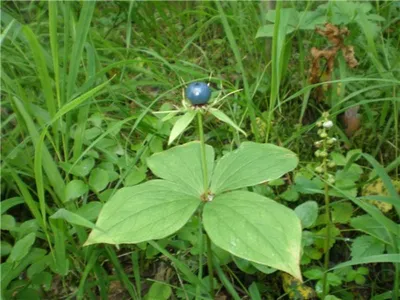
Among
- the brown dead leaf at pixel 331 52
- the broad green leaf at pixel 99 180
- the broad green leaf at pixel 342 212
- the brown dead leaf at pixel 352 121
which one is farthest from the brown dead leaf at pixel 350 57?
the broad green leaf at pixel 99 180

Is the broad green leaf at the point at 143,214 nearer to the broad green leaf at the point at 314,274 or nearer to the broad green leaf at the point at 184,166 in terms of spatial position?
the broad green leaf at the point at 184,166

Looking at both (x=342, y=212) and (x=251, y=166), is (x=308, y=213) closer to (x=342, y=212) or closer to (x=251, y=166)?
(x=342, y=212)

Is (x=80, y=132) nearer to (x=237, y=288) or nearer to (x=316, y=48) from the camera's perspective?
(x=237, y=288)

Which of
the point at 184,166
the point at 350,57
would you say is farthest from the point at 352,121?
the point at 184,166

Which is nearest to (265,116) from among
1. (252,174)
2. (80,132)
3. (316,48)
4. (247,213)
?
(316,48)

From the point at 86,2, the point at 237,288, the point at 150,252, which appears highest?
the point at 86,2

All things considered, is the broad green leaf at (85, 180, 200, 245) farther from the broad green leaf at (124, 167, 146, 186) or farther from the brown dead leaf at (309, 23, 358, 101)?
the brown dead leaf at (309, 23, 358, 101)

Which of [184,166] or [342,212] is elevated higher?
[184,166]
